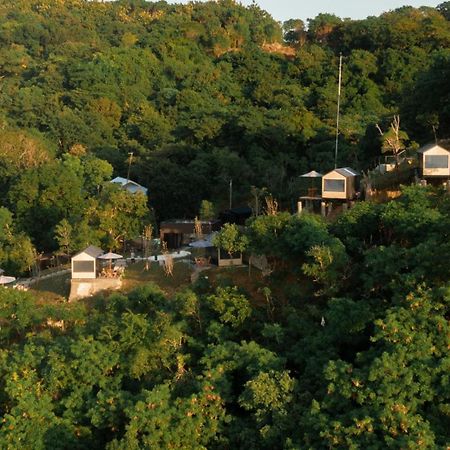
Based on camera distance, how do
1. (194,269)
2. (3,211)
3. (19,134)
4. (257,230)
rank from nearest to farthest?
1. (257,230)
2. (194,269)
3. (3,211)
4. (19,134)

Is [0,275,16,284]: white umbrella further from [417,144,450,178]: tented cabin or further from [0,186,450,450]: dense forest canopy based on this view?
[417,144,450,178]: tented cabin

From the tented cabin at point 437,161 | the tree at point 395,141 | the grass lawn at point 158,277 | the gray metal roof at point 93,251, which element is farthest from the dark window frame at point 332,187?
the gray metal roof at point 93,251

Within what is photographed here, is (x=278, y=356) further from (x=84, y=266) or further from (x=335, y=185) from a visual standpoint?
(x=84, y=266)

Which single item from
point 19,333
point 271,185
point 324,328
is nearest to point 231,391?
point 324,328

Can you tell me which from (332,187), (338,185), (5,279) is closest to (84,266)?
(5,279)

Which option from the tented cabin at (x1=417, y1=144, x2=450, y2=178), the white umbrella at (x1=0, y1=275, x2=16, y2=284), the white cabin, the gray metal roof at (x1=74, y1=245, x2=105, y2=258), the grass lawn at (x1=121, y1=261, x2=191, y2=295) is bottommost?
the white umbrella at (x1=0, y1=275, x2=16, y2=284)

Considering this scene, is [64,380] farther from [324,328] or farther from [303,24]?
[303,24]

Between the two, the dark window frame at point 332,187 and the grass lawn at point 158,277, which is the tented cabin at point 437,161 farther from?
the grass lawn at point 158,277

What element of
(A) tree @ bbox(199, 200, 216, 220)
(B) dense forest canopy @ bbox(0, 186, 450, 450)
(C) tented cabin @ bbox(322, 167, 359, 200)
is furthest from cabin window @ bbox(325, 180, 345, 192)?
(A) tree @ bbox(199, 200, 216, 220)
